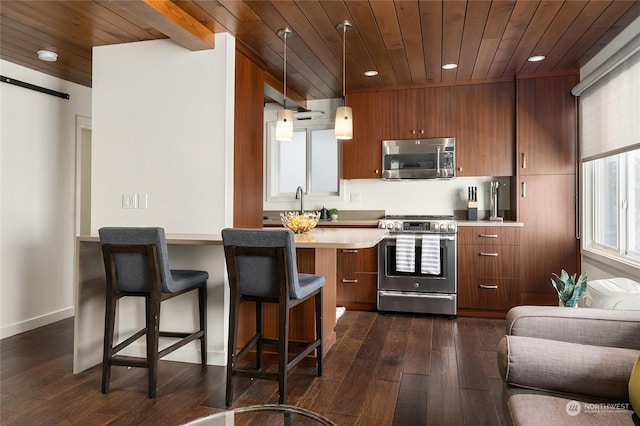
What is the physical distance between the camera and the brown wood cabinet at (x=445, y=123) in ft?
14.3

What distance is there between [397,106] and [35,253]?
383 cm

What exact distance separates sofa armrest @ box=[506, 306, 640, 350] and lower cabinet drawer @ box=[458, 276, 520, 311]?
8.55ft

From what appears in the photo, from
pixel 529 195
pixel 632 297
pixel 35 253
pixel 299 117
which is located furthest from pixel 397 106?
pixel 35 253

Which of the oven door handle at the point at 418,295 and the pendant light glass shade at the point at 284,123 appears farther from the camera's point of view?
the oven door handle at the point at 418,295

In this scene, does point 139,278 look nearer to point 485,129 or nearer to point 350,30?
point 350,30

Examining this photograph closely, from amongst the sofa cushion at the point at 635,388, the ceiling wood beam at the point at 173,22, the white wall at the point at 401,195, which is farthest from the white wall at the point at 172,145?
the sofa cushion at the point at 635,388

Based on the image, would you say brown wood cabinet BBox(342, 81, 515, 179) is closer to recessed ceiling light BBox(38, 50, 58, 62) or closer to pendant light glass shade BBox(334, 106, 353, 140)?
pendant light glass shade BBox(334, 106, 353, 140)

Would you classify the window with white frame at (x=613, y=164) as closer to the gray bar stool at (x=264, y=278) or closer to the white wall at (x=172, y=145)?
the gray bar stool at (x=264, y=278)

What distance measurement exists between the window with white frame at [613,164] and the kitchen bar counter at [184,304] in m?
1.87

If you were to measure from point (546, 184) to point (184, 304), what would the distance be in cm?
345

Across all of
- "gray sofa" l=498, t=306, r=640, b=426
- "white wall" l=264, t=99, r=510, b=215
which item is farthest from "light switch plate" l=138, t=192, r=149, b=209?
"gray sofa" l=498, t=306, r=640, b=426

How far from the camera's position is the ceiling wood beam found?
7.92 feet

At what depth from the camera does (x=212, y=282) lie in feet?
9.89

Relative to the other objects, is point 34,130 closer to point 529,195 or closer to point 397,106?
point 397,106
